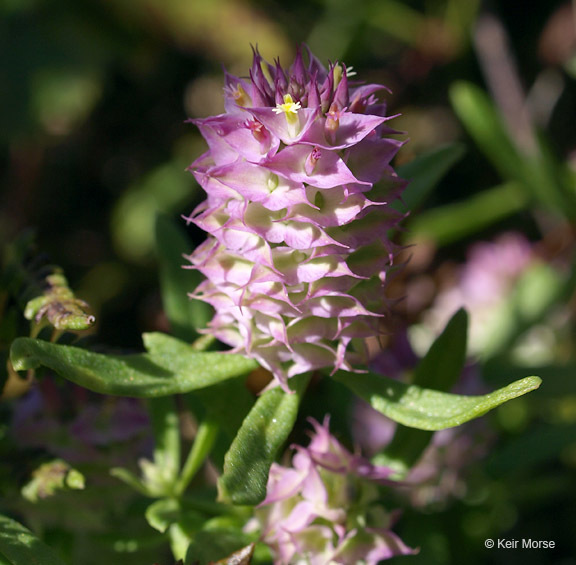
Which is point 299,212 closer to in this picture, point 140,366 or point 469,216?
point 140,366

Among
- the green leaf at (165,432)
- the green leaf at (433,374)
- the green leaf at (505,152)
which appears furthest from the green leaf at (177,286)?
the green leaf at (505,152)

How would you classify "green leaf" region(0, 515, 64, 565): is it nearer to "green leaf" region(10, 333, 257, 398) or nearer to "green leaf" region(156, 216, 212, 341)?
"green leaf" region(10, 333, 257, 398)

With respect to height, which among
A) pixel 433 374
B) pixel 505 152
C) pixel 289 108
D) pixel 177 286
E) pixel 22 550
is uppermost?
pixel 505 152

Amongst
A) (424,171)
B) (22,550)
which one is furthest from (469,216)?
(22,550)

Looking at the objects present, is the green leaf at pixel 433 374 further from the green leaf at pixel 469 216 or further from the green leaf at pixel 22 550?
the green leaf at pixel 469 216

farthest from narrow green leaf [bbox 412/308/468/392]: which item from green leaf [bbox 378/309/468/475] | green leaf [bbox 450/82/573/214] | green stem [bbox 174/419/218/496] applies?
green leaf [bbox 450/82/573/214]
